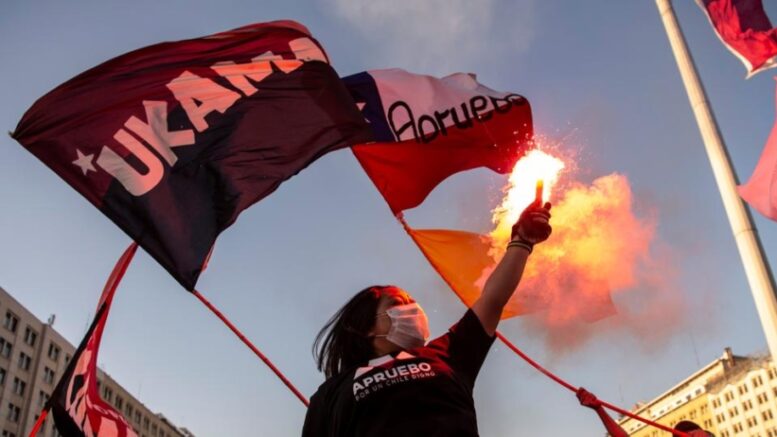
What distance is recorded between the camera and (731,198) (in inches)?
479

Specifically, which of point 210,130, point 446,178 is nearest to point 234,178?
point 210,130

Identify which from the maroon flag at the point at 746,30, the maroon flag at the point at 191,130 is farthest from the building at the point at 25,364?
the maroon flag at the point at 191,130

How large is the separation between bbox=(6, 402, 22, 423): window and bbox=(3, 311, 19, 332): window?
6593mm

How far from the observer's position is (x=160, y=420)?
104750mm

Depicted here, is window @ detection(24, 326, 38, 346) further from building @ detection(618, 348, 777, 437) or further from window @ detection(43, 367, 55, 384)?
building @ detection(618, 348, 777, 437)

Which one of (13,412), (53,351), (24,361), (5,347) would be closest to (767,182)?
(5,347)

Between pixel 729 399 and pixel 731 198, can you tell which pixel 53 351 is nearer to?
pixel 731 198

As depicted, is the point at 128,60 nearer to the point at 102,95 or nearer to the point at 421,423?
the point at 102,95

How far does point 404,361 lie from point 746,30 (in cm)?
1101

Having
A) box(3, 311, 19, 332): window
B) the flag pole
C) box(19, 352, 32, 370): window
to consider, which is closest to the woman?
the flag pole

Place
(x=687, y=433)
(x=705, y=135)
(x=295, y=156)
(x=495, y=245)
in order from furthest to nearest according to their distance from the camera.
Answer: (x=705, y=135)
(x=495, y=245)
(x=687, y=433)
(x=295, y=156)

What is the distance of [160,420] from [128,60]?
106589mm

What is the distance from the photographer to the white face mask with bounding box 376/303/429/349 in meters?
3.02

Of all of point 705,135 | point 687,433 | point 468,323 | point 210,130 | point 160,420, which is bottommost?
point 468,323
